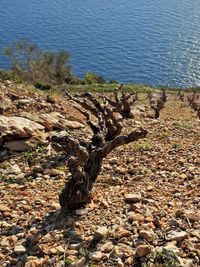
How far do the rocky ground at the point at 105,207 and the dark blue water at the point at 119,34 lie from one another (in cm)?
8875

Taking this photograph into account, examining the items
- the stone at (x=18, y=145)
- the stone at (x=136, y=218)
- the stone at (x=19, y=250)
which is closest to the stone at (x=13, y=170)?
the stone at (x=18, y=145)

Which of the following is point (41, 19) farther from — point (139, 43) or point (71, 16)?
point (139, 43)

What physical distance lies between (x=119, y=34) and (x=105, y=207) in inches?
4837

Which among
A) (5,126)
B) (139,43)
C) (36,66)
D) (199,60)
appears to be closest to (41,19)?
(139,43)

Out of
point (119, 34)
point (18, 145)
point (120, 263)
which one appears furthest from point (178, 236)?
point (119, 34)

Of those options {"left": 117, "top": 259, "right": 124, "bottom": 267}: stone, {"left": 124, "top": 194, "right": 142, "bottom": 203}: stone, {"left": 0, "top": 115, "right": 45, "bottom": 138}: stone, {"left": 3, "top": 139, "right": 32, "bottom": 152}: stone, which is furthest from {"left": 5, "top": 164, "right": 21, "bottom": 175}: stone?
{"left": 117, "top": 259, "right": 124, "bottom": 267}: stone

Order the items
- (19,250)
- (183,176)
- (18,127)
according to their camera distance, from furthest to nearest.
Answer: (18,127) → (183,176) → (19,250)

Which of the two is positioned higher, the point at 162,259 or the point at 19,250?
the point at 162,259

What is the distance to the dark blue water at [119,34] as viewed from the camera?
108 metres

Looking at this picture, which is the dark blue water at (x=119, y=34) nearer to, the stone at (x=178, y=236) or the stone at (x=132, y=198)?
the stone at (x=132, y=198)

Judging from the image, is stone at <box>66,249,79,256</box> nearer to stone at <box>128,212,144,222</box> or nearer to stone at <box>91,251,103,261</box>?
stone at <box>91,251,103,261</box>

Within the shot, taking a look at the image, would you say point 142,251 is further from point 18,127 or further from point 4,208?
point 18,127

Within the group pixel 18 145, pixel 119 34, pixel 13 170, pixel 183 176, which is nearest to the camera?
pixel 183 176

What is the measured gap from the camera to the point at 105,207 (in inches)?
381
